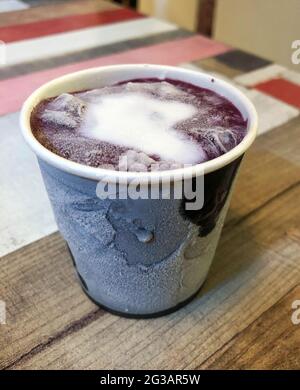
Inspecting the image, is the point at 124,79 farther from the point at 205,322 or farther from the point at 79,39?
the point at 79,39

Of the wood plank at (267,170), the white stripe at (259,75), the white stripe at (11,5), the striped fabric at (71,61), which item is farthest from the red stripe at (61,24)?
the wood plank at (267,170)

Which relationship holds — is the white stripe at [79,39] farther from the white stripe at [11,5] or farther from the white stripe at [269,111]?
the white stripe at [269,111]

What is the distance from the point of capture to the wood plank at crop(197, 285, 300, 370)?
496 millimetres

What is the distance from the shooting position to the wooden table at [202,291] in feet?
1.66

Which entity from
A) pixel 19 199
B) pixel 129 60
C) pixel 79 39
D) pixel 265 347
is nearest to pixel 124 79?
pixel 19 199

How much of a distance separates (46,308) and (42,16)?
3.53 ft

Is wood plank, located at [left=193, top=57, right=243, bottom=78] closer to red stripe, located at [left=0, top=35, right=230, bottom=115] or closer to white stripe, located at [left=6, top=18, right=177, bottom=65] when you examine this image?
red stripe, located at [left=0, top=35, right=230, bottom=115]

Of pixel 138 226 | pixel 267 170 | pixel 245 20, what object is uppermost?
pixel 138 226

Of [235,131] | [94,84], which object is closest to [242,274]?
[235,131]

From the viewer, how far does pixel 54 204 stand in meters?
0.51

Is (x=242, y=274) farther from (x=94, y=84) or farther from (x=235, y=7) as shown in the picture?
(x=235, y=7)

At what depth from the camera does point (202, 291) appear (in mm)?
587

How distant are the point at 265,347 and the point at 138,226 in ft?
0.67

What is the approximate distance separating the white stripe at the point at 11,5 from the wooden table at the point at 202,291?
45cm
